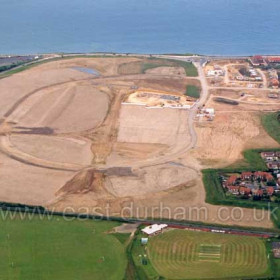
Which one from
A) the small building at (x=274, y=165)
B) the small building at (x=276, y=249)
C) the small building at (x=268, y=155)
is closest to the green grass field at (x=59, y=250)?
the small building at (x=276, y=249)

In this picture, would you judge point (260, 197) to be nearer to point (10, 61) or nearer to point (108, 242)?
point (108, 242)

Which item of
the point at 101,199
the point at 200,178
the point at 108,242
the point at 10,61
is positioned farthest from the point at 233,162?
the point at 10,61

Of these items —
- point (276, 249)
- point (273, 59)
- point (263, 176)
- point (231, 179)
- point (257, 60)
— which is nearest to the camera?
point (276, 249)

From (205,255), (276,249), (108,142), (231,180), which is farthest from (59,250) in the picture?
(108,142)

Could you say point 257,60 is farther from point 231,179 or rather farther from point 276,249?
point 276,249

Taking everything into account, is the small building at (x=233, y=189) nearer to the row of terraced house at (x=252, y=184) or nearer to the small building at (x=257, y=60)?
the row of terraced house at (x=252, y=184)

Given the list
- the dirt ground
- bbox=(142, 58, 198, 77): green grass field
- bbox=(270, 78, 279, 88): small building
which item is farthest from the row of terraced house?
bbox=(142, 58, 198, 77): green grass field
